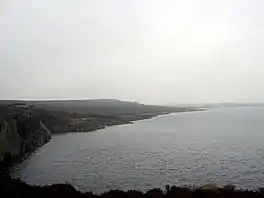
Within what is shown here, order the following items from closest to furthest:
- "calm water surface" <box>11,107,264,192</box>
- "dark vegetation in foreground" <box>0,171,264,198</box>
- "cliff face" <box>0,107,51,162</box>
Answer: "dark vegetation in foreground" <box>0,171,264,198</box>, "calm water surface" <box>11,107,264,192</box>, "cliff face" <box>0,107,51,162</box>

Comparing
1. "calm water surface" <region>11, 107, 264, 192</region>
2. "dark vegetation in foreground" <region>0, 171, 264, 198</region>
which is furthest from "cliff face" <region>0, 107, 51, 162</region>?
"dark vegetation in foreground" <region>0, 171, 264, 198</region>

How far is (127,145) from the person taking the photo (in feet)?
165

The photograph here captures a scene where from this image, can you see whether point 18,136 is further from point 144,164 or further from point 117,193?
point 117,193

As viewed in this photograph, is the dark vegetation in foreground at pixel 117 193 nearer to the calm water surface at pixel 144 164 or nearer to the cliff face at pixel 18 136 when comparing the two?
the calm water surface at pixel 144 164

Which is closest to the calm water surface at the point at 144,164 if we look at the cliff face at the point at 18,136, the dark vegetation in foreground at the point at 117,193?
the cliff face at the point at 18,136

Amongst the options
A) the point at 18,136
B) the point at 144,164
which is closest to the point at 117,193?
the point at 144,164

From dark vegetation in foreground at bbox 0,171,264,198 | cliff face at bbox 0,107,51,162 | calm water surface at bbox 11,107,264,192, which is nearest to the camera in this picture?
dark vegetation in foreground at bbox 0,171,264,198

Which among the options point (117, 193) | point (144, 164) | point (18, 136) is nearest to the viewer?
point (117, 193)

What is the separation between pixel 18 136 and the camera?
4569cm

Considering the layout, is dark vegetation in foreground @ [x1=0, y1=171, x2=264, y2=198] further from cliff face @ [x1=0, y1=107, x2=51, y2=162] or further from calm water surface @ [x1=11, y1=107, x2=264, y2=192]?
cliff face @ [x1=0, y1=107, x2=51, y2=162]

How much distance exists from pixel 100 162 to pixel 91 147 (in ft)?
39.1

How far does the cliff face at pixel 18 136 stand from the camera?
131 ft

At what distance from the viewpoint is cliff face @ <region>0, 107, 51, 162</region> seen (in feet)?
131

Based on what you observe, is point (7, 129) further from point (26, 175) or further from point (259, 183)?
point (259, 183)
